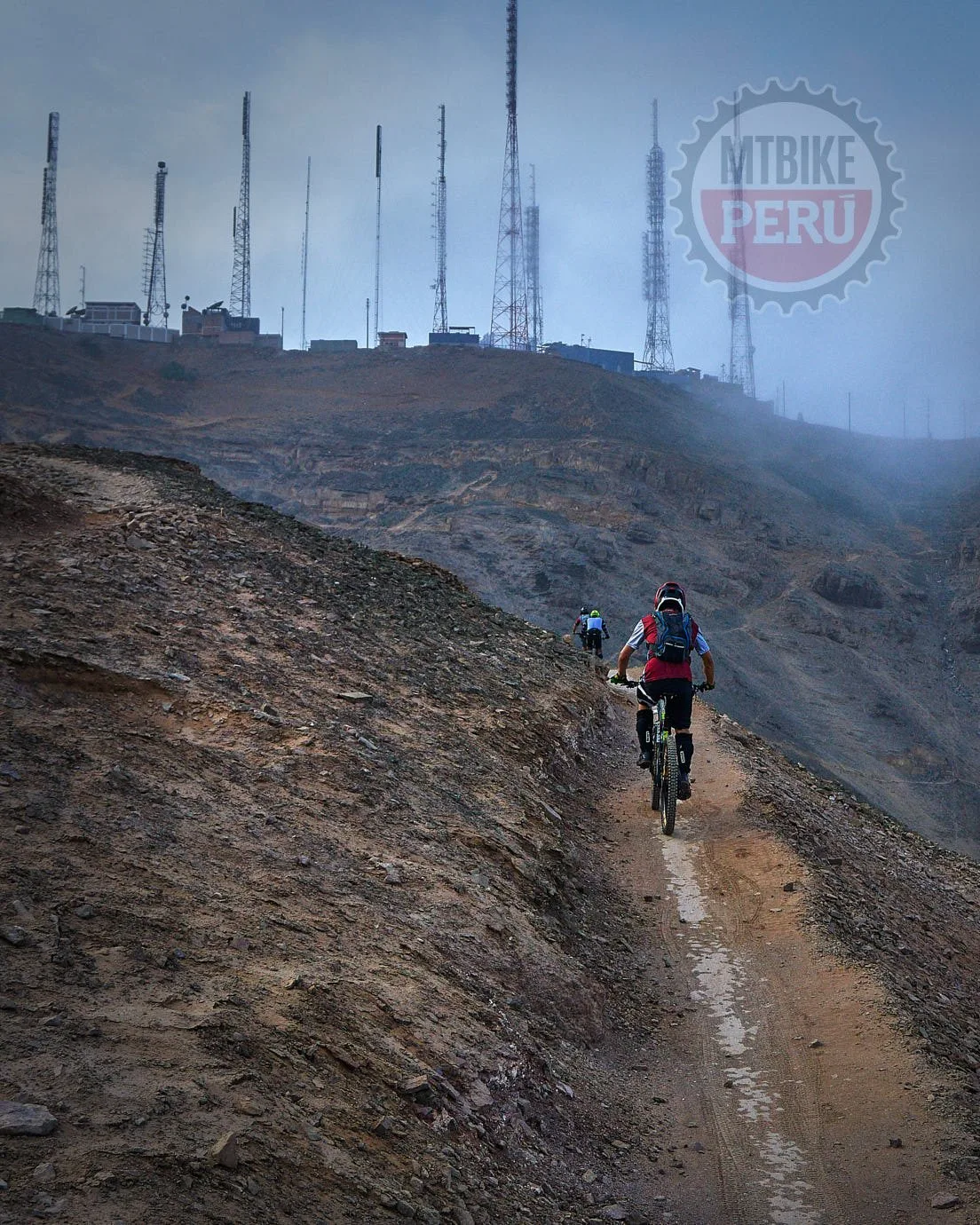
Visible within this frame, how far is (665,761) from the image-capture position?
10.8 meters

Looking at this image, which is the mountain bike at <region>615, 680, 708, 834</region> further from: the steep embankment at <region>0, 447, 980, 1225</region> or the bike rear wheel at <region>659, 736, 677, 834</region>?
the steep embankment at <region>0, 447, 980, 1225</region>

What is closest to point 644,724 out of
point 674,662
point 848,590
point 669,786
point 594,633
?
point 669,786

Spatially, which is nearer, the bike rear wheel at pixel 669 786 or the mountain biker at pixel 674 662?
the mountain biker at pixel 674 662

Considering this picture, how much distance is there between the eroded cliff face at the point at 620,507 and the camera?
43.5m

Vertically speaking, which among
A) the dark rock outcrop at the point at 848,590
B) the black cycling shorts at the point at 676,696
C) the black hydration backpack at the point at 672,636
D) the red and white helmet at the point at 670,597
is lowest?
the black cycling shorts at the point at 676,696

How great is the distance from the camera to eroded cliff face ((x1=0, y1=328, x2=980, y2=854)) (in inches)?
1713

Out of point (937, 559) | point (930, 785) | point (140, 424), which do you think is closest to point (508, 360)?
point (140, 424)

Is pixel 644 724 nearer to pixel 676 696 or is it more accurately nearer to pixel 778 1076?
pixel 676 696

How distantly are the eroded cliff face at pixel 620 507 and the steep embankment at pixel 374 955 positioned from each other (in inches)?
1085

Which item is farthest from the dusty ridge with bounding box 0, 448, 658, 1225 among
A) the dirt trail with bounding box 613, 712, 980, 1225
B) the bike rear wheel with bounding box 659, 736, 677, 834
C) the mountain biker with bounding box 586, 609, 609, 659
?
the mountain biker with bounding box 586, 609, 609, 659

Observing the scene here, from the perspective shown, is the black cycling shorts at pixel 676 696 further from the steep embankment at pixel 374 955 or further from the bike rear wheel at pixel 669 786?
the steep embankment at pixel 374 955

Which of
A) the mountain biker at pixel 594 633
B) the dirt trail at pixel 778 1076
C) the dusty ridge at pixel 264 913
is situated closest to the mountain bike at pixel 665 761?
the dusty ridge at pixel 264 913

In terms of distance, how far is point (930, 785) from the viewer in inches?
1521

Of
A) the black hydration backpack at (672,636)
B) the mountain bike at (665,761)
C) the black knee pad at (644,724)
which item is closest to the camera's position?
the black hydration backpack at (672,636)
